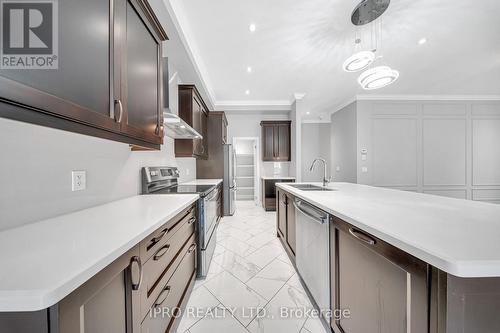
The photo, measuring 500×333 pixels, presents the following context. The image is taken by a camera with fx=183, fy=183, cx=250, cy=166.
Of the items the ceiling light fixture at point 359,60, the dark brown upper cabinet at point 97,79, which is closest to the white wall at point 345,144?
the ceiling light fixture at point 359,60

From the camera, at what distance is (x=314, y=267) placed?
57.1 inches

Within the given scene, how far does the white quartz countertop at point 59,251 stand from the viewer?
0.40m

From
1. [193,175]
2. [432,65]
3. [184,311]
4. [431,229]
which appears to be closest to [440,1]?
[432,65]

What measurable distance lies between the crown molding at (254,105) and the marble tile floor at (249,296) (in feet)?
11.4

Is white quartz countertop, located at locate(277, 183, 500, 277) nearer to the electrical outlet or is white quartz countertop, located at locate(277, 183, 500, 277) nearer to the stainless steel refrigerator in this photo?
the electrical outlet

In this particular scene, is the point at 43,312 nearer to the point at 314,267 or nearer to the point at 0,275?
the point at 0,275

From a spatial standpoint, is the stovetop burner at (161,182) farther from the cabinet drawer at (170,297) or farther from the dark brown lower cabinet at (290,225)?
the dark brown lower cabinet at (290,225)

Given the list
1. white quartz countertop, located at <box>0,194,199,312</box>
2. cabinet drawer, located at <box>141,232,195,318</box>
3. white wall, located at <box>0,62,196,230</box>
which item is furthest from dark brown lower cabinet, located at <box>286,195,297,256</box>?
white wall, located at <box>0,62,196,230</box>

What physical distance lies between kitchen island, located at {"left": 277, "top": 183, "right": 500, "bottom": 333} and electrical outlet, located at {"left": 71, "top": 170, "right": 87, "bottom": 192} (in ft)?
5.06

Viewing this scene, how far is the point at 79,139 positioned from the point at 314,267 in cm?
186

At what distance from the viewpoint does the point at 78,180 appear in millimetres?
1109

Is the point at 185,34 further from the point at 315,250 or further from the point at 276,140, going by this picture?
the point at 276,140

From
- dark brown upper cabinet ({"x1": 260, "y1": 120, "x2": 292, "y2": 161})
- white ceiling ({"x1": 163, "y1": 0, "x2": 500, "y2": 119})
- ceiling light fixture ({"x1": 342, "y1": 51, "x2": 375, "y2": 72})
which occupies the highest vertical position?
white ceiling ({"x1": 163, "y1": 0, "x2": 500, "y2": 119})

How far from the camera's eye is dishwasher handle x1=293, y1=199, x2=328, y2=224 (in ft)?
4.15
